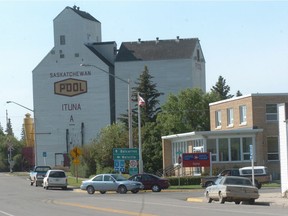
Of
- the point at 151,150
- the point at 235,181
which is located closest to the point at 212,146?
the point at 151,150

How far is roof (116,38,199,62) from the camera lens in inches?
4291

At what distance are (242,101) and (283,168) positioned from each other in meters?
27.3

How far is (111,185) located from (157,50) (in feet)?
214

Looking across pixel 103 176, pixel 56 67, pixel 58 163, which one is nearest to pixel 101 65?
pixel 56 67

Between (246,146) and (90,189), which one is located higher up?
(246,146)

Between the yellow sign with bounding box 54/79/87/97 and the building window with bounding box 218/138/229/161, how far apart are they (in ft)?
163

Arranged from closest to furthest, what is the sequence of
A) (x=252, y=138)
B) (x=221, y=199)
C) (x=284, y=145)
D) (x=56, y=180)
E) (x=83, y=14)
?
(x=221, y=199) < (x=284, y=145) < (x=56, y=180) < (x=252, y=138) < (x=83, y=14)

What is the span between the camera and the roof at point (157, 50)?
109000 millimetres

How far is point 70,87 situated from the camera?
356ft

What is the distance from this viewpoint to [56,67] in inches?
4328

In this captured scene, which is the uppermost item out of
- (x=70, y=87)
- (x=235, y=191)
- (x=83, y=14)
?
(x=83, y=14)

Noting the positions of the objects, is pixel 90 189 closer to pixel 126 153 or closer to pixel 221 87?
pixel 126 153

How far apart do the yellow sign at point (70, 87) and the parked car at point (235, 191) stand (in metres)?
76.2

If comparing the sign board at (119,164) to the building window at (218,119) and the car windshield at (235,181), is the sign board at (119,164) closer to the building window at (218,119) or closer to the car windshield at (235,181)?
the building window at (218,119)
